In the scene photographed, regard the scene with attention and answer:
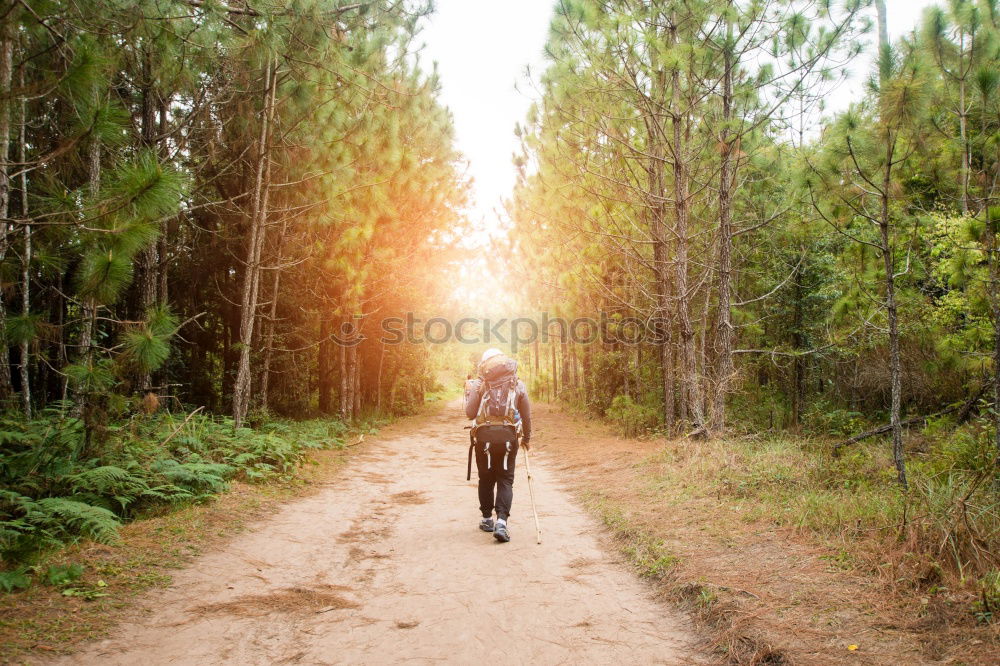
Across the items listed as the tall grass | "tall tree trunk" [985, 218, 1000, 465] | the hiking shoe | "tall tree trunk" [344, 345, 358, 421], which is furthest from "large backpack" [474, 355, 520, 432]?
"tall tree trunk" [344, 345, 358, 421]

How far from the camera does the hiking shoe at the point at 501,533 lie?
546 centimetres

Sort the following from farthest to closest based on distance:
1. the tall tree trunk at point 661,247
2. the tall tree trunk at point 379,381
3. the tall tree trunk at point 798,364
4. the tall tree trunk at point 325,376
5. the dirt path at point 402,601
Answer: the tall tree trunk at point 379,381 < the tall tree trunk at point 325,376 < the tall tree trunk at point 798,364 < the tall tree trunk at point 661,247 < the dirt path at point 402,601

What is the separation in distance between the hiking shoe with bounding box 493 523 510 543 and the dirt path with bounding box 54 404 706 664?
0.08 metres

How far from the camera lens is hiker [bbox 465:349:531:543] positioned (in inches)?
223

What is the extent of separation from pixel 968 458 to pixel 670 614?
200 inches

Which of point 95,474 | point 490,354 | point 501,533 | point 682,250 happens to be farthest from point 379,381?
Answer: point 501,533

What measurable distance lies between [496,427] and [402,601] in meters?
2.00

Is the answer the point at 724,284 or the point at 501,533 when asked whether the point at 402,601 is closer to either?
the point at 501,533

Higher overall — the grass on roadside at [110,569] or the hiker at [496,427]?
the hiker at [496,427]

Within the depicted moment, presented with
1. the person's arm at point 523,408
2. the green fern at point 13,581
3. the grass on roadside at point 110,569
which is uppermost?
the person's arm at point 523,408

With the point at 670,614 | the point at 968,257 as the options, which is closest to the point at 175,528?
the point at 670,614

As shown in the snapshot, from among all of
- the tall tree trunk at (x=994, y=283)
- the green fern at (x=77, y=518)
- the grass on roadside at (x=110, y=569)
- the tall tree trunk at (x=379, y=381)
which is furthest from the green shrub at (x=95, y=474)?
the tall tree trunk at (x=379, y=381)

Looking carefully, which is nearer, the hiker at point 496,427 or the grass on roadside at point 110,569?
the grass on roadside at point 110,569

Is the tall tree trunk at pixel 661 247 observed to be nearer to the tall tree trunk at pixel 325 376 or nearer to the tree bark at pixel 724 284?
the tree bark at pixel 724 284
